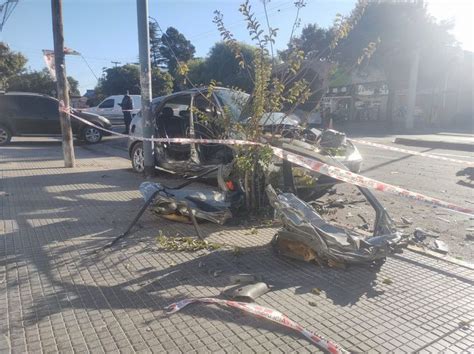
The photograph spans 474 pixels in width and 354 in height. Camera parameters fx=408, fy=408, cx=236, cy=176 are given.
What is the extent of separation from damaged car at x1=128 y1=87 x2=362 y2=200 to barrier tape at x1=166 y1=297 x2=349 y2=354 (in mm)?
2325

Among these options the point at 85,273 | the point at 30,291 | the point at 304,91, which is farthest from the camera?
the point at 304,91

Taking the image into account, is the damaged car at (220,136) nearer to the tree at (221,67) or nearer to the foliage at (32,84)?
the tree at (221,67)

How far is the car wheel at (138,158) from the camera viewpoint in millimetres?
9008

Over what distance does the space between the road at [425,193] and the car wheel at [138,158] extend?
355 centimetres

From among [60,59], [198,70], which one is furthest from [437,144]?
[198,70]

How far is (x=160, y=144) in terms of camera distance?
8242 mm

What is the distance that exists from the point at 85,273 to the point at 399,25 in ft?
98.6

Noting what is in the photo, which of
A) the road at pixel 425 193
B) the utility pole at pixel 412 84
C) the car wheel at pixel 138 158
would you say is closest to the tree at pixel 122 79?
the utility pole at pixel 412 84

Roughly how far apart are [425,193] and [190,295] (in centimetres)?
546

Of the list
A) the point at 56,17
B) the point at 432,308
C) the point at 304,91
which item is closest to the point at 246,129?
the point at 304,91

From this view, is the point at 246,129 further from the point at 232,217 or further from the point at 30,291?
the point at 30,291

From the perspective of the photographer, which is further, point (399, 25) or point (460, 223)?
point (399, 25)

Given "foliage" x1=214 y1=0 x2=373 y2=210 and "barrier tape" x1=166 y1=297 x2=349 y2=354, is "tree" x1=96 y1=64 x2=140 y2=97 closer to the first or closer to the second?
"foliage" x1=214 y1=0 x2=373 y2=210

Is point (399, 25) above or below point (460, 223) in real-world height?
above
